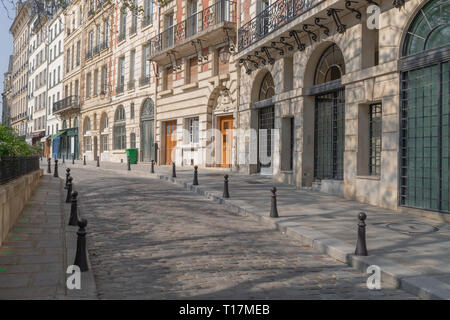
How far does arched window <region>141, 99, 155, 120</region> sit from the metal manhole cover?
64.5 feet

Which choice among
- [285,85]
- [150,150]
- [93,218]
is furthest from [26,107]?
[93,218]

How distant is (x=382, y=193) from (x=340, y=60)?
14.6ft

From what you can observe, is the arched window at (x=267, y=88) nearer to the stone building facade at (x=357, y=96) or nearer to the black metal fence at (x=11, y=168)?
the stone building facade at (x=357, y=96)

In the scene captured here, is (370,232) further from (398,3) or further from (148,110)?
(148,110)

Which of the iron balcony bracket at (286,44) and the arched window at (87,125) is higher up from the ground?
the iron balcony bracket at (286,44)

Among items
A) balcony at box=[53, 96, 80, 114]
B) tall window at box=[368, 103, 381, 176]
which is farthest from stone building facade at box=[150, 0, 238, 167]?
balcony at box=[53, 96, 80, 114]

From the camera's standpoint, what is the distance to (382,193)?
927cm

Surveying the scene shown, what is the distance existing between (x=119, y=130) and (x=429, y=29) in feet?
80.6

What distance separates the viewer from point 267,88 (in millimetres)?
16000

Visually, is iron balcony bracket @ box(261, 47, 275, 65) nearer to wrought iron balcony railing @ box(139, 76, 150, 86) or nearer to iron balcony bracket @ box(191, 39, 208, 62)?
iron balcony bracket @ box(191, 39, 208, 62)

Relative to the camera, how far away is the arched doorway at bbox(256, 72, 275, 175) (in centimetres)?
1551

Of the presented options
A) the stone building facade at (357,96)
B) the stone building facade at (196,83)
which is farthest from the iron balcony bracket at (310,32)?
the stone building facade at (196,83)

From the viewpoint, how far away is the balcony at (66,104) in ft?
122

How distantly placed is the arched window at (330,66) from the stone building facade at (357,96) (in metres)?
0.03
